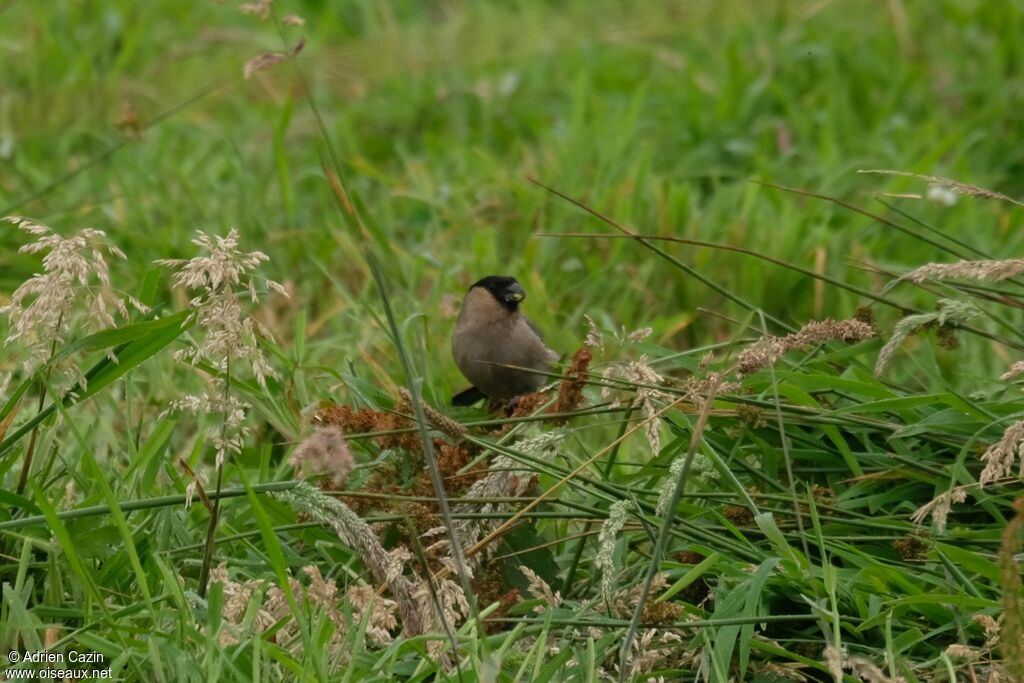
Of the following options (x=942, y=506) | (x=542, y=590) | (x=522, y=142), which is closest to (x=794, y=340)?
(x=942, y=506)

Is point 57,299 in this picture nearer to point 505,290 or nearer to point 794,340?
point 794,340

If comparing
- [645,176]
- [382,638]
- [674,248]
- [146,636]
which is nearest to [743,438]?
[382,638]

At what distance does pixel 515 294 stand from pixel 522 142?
2.61 m

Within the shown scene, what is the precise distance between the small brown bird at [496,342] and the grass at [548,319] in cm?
14

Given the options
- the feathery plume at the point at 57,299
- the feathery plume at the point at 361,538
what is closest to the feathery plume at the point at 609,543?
the feathery plume at the point at 361,538

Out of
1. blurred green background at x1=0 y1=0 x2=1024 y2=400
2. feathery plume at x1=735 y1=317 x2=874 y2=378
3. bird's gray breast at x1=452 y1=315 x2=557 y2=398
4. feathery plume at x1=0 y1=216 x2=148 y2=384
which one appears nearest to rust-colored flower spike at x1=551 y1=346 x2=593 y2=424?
feathery plume at x1=735 y1=317 x2=874 y2=378

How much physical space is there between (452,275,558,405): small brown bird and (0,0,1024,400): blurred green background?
0.17 m

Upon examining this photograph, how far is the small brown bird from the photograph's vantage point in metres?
4.83

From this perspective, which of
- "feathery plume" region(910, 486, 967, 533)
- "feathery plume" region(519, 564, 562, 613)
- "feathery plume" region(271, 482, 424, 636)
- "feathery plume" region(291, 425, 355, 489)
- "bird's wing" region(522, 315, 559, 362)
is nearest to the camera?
"feathery plume" region(291, 425, 355, 489)

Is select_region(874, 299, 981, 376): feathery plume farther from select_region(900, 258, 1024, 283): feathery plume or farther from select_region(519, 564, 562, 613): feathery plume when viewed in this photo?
select_region(519, 564, 562, 613): feathery plume

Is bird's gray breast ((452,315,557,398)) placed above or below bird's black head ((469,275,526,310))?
below

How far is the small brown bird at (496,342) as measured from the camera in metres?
4.83

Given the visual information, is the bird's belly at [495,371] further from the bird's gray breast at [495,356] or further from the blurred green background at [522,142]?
the blurred green background at [522,142]

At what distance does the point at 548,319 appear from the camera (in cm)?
557
